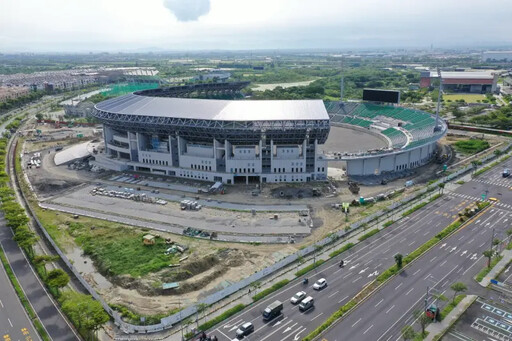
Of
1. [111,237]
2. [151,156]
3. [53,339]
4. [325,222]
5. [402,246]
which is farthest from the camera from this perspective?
[151,156]

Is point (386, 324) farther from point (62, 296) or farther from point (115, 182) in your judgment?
point (115, 182)

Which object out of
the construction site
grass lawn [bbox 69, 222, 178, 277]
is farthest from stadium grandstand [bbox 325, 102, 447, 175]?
grass lawn [bbox 69, 222, 178, 277]

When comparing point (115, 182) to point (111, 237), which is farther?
point (115, 182)

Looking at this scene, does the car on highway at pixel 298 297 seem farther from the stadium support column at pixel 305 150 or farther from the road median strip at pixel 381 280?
the stadium support column at pixel 305 150

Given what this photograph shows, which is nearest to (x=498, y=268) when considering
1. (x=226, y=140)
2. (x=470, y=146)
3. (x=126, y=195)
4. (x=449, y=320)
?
(x=449, y=320)

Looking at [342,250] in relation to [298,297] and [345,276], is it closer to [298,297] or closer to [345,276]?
[345,276]

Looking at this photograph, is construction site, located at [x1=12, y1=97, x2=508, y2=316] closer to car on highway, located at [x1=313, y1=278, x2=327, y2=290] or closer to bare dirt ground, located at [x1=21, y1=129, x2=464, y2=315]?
bare dirt ground, located at [x1=21, y1=129, x2=464, y2=315]

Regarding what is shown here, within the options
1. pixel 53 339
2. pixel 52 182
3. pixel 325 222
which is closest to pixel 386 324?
pixel 325 222
